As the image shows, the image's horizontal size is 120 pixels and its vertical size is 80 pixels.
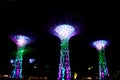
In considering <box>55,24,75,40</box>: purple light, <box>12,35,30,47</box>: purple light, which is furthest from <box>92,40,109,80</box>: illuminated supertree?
<box>12,35,30,47</box>: purple light

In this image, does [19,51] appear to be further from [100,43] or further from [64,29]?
[100,43]

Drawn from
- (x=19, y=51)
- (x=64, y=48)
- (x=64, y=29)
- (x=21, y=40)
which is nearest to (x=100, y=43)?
(x=64, y=48)

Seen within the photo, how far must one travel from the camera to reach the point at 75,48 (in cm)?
2775

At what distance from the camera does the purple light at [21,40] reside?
960 inches

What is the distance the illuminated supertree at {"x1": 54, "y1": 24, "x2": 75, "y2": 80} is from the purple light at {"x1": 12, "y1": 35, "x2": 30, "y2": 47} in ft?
15.5

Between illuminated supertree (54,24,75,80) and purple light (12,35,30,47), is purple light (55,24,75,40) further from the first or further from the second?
purple light (12,35,30,47)

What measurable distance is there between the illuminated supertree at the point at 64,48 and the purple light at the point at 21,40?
15.5ft

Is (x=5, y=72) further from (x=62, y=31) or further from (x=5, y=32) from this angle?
(x=62, y=31)

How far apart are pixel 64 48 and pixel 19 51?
276 inches

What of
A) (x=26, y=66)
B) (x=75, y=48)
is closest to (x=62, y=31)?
(x=75, y=48)

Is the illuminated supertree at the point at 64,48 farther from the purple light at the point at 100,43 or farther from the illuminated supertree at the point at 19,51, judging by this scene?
the illuminated supertree at the point at 19,51

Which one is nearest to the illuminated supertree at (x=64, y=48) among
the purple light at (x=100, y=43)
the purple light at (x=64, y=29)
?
the purple light at (x=64, y=29)

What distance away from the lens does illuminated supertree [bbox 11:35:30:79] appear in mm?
24609

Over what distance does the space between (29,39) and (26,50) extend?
4498mm
